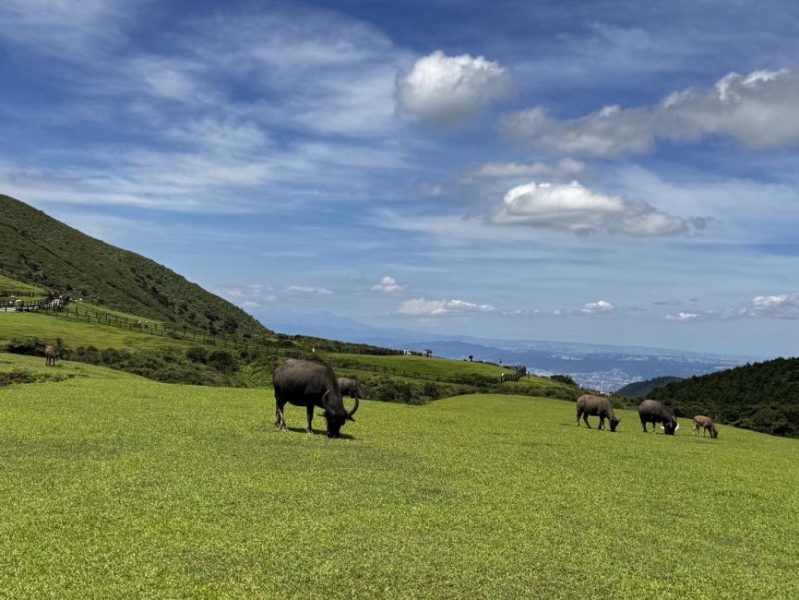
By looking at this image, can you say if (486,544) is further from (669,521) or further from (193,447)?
(193,447)

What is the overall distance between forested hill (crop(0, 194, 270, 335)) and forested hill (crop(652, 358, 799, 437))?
4079 inches

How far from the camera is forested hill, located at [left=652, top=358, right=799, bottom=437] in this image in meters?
72.0

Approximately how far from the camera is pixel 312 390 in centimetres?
2411

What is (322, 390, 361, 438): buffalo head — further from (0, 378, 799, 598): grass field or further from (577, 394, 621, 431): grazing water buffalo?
(577, 394, 621, 431): grazing water buffalo

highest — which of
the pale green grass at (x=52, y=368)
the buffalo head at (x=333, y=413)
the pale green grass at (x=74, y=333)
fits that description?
the pale green grass at (x=74, y=333)

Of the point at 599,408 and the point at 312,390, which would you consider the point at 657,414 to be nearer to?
the point at 599,408

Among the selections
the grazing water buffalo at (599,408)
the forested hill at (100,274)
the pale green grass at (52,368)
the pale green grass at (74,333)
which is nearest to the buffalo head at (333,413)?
the grazing water buffalo at (599,408)

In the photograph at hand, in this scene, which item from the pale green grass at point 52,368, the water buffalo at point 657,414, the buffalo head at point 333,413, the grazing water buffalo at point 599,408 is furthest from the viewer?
the water buffalo at point 657,414

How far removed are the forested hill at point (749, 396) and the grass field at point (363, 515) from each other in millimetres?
52644

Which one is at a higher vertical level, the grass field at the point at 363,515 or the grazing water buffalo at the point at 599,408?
the grazing water buffalo at the point at 599,408

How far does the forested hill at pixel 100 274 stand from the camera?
137750 mm

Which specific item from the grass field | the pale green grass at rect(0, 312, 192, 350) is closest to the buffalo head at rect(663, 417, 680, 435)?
the grass field

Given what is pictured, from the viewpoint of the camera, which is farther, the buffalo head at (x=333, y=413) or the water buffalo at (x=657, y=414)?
the water buffalo at (x=657, y=414)

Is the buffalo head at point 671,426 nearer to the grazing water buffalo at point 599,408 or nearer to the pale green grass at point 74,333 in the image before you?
the grazing water buffalo at point 599,408
